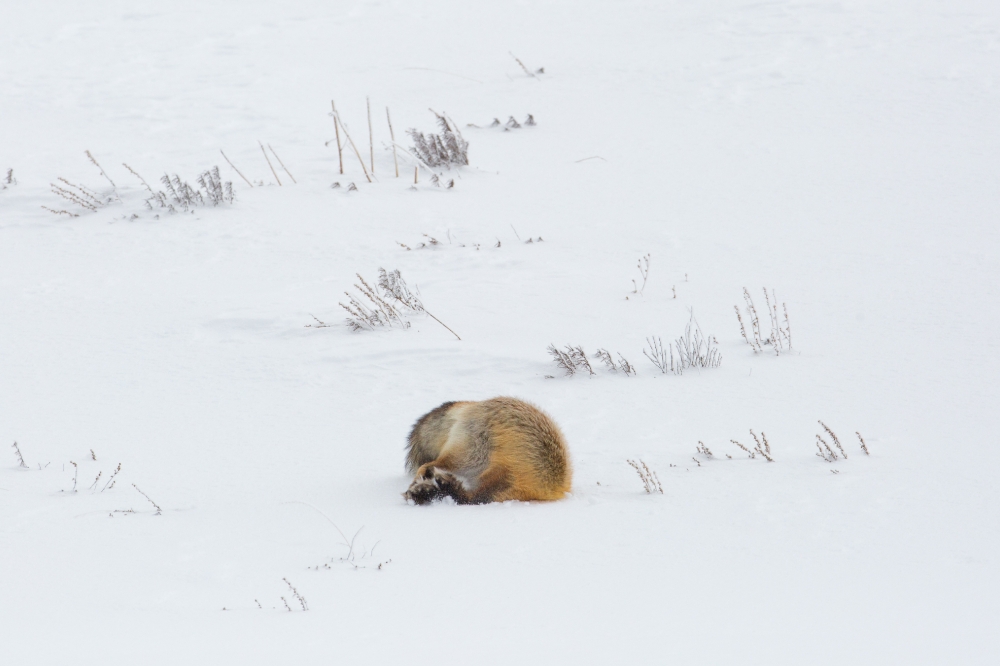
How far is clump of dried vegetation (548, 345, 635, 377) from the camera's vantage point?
4840 millimetres

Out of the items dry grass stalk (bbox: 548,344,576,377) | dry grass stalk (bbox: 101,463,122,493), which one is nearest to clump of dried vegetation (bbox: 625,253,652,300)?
dry grass stalk (bbox: 548,344,576,377)

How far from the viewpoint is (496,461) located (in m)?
3.35

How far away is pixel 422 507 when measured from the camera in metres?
3.38

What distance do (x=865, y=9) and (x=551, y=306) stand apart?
791 cm

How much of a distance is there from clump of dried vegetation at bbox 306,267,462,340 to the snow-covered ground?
0.18m

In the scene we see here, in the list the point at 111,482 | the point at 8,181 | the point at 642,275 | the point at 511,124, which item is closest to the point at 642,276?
the point at 642,275

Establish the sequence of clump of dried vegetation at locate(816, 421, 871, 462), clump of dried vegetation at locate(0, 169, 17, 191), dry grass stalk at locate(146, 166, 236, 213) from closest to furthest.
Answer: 1. clump of dried vegetation at locate(816, 421, 871, 462)
2. dry grass stalk at locate(146, 166, 236, 213)
3. clump of dried vegetation at locate(0, 169, 17, 191)

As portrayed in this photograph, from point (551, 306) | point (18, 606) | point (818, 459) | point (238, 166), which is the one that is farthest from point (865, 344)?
point (238, 166)

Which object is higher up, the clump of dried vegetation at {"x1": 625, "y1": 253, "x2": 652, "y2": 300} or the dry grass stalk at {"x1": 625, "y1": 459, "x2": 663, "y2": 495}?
the clump of dried vegetation at {"x1": 625, "y1": 253, "x2": 652, "y2": 300}

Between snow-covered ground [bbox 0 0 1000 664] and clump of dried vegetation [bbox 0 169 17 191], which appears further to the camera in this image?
clump of dried vegetation [bbox 0 169 17 191]

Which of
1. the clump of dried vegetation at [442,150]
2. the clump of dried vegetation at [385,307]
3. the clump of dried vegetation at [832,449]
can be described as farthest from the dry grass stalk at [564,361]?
the clump of dried vegetation at [442,150]

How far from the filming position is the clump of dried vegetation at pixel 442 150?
27.2 feet

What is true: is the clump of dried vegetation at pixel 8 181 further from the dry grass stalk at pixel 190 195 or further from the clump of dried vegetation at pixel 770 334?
the clump of dried vegetation at pixel 770 334

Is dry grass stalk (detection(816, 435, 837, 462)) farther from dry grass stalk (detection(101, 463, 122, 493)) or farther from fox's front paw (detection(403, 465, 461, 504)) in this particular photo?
dry grass stalk (detection(101, 463, 122, 493))
